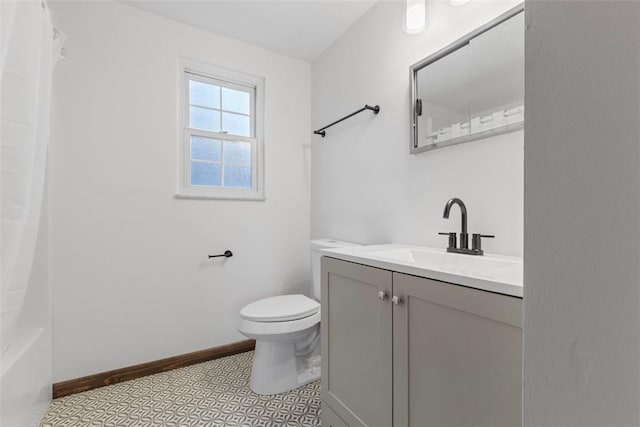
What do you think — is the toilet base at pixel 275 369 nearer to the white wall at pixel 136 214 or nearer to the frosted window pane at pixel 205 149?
the white wall at pixel 136 214

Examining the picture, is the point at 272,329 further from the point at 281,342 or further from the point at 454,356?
the point at 454,356

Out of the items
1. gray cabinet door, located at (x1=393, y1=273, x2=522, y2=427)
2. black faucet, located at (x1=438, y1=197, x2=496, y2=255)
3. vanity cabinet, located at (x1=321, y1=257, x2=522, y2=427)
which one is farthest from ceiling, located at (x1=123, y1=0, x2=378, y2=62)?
gray cabinet door, located at (x1=393, y1=273, x2=522, y2=427)

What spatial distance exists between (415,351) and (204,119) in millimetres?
2041

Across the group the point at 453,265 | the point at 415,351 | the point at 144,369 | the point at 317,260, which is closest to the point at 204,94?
the point at 317,260

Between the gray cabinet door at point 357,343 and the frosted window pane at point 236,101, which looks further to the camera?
the frosted window pane at point 236,101

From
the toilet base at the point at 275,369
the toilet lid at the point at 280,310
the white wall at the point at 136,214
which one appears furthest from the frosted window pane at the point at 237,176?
the toilet base at the point at 275,369

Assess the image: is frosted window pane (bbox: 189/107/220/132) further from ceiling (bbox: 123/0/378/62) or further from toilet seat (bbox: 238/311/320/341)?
toilet seat (bbox: 238/311/320/341)

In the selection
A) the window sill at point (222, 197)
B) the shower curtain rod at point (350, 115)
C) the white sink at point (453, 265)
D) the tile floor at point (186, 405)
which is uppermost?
the shower curtain rod at point (350, 115)

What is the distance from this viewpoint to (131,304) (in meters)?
1.88

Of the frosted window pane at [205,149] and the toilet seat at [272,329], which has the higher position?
the frosted window pane at [205,149]

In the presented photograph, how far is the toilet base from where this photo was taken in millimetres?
1703

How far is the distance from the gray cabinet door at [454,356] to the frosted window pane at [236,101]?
190 centimetres

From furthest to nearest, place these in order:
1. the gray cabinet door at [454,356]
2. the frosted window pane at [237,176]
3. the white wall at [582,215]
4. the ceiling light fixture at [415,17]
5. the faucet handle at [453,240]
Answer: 1. the frosted window pane at [237,176]
2. the ceiling light fixture at [415,17]
3. the faucet handle at [453,240]
4. the gray cabinet door at [454,356]
5. the white wall at [582,215]

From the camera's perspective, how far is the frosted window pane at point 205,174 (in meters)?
2.12
